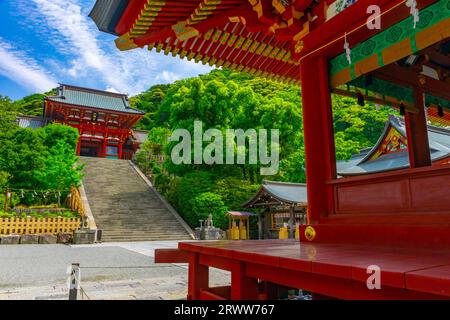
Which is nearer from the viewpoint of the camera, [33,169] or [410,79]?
[410,79]

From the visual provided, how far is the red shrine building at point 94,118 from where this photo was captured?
34344 millimetres

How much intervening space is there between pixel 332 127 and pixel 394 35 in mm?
1179

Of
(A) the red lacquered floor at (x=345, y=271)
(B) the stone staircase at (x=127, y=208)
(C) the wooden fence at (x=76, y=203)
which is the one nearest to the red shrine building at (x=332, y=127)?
(A) the red lacquered floor at (x=345, y=271)

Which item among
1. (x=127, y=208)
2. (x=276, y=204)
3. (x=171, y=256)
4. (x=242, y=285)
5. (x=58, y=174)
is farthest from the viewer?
(x=127, y=208)

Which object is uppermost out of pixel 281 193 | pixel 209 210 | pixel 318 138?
pixel 281 193

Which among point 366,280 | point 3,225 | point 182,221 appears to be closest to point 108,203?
point 182,221

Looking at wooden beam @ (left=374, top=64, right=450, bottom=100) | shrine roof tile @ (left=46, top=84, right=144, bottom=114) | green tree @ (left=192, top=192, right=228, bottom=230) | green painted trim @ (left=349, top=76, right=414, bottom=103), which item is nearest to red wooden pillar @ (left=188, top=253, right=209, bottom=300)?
green painted trim @ (left=349, top=76, right=414, bottom=103)

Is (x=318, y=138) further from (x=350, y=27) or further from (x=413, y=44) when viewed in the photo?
(x=413, y=44)

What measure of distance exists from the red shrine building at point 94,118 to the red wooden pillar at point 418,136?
33.6m

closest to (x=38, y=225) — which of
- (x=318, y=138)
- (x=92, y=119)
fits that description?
(x=318, y=138)

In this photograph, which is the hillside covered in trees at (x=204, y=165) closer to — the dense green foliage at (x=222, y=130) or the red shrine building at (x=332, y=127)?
the dense green foliage at (x=222, y=130)

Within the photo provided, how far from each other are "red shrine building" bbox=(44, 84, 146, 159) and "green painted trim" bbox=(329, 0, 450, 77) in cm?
3377

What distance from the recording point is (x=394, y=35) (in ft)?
11.7

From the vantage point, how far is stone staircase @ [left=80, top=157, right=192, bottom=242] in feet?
61.3
